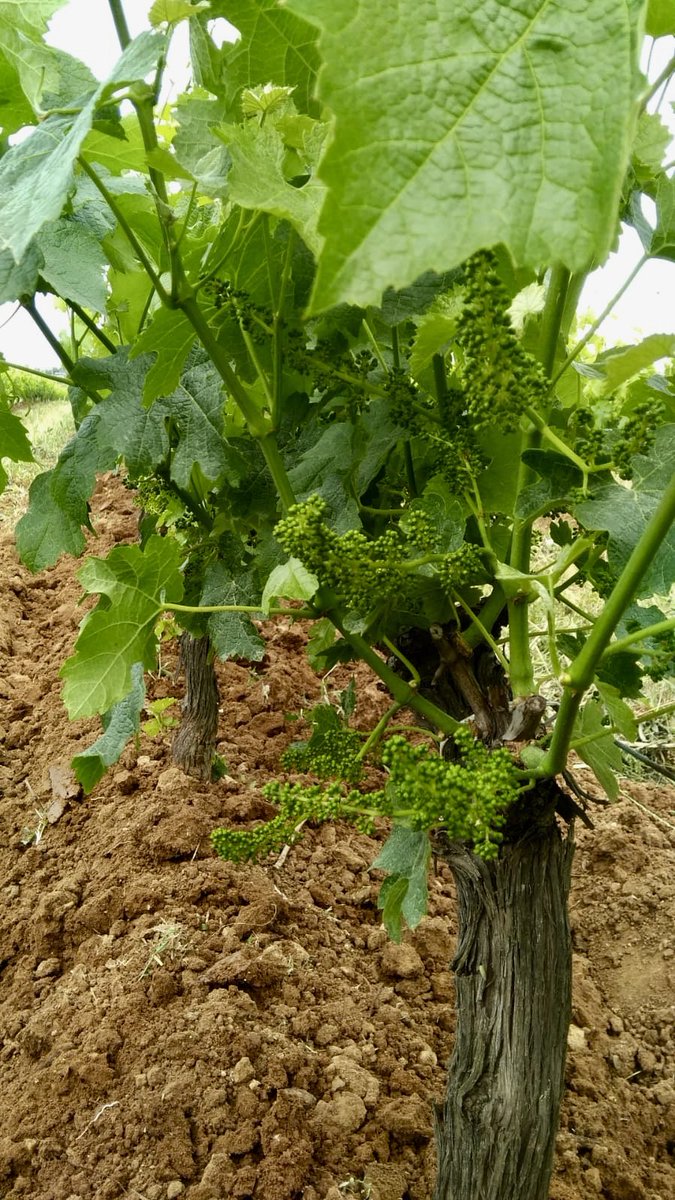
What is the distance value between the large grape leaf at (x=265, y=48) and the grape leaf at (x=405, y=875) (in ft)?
3.08

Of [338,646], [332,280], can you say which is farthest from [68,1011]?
[332,280]

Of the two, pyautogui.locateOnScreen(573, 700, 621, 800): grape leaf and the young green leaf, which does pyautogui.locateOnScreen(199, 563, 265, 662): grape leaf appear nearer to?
pyautogui.locateOnScreen(573, 700, 621, 800): grape leaf

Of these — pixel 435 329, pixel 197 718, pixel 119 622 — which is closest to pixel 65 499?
pixel 119 622

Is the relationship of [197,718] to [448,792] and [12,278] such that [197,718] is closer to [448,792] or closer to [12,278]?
[448,792]

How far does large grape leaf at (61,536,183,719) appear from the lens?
1336 mm

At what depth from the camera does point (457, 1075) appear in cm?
155

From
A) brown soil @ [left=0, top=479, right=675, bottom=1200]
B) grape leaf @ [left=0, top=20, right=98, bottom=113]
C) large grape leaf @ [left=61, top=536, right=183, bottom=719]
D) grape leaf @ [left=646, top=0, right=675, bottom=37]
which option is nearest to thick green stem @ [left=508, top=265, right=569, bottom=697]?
grape leaf @ [left=646, top=0, right=675, bottom=37]

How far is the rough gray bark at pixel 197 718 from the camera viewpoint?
2855 millimetres

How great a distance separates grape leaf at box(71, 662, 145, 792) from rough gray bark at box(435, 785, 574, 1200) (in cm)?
53

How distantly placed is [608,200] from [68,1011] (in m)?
2.07

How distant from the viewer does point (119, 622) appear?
137cm

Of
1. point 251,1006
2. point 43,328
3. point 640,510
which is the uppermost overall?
point 43,328

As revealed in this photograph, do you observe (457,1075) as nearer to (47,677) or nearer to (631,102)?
(631,102)

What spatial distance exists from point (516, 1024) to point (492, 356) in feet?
3.37
